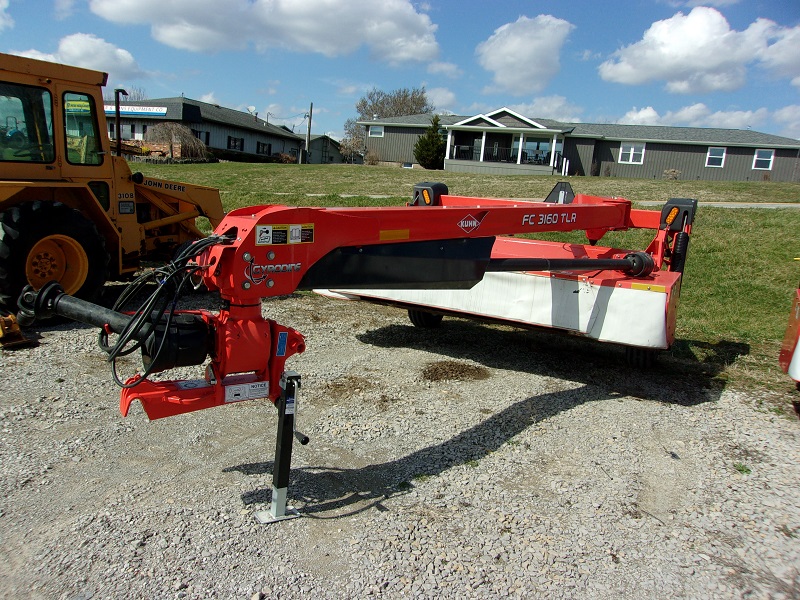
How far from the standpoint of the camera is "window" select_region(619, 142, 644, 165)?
34.8m

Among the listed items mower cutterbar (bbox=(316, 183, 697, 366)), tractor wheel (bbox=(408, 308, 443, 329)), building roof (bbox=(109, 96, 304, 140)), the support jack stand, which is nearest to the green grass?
mower cutterbar (bbox=(316, 183, 697, 366))

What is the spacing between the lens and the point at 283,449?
3236 millimetres

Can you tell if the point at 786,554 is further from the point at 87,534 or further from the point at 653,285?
the point at 87,534

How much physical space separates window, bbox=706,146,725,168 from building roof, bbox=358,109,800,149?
473 millimetres

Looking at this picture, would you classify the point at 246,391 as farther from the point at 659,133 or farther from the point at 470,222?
the point at 659,133

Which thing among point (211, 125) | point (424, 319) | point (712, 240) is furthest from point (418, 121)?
point (424, 319)

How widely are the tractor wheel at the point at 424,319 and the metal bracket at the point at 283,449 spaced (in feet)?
13.2

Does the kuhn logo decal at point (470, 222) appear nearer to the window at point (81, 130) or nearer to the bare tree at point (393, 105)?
the window at point (81, 130)

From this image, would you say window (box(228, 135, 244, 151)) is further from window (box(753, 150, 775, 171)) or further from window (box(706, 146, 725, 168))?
window (box(753, 150, 775, 171))

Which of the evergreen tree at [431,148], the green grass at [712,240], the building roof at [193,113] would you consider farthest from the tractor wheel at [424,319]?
the building roof at [193,113]

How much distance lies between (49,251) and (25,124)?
1415 mm

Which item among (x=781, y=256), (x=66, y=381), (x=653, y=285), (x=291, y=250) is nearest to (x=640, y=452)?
(x=653, y=285)

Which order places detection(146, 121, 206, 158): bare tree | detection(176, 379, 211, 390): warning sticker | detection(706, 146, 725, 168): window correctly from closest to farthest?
detection(176, 379, 211, 390): warning sticker < detection(706, 146, 725, 168): window < detection(146, 121, 206, 158): bare tree

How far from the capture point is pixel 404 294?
20.8ft
